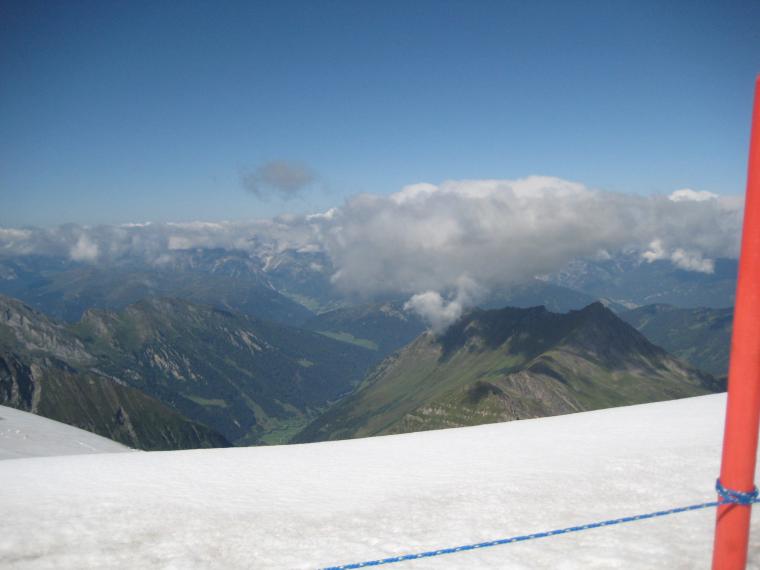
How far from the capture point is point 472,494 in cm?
1052

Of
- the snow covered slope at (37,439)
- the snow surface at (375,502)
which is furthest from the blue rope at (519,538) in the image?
the snow covered slope at (37,439)

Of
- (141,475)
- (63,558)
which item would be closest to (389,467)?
(141,475)

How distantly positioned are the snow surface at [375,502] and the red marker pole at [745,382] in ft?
9.98

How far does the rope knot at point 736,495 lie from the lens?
447 centimetres

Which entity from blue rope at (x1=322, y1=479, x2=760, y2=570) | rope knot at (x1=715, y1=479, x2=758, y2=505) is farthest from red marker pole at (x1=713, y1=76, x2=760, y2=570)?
blue rope at (x1=322, y1=479, x2=760, y2=570)

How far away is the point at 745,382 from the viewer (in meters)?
4.38

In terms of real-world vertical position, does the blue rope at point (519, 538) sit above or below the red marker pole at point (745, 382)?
below

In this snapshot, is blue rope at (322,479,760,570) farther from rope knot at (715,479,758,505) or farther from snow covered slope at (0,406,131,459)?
snow covered slope at (0,406,131,459)

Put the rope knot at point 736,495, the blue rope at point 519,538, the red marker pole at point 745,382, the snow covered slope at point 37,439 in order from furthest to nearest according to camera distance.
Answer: the snow covered slope at point 37,439
the blue rope at point 519,538
the rope knot at point 736,495
the red marker pole at point 745,382

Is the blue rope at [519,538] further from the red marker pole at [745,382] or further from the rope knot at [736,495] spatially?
the rope knot at [736,495]

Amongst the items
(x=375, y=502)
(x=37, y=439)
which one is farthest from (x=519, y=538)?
(x=37, y=439)

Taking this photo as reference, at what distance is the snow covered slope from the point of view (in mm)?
22625

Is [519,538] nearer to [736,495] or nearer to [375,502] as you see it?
[375,502]

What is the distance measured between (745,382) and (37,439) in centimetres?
3072
